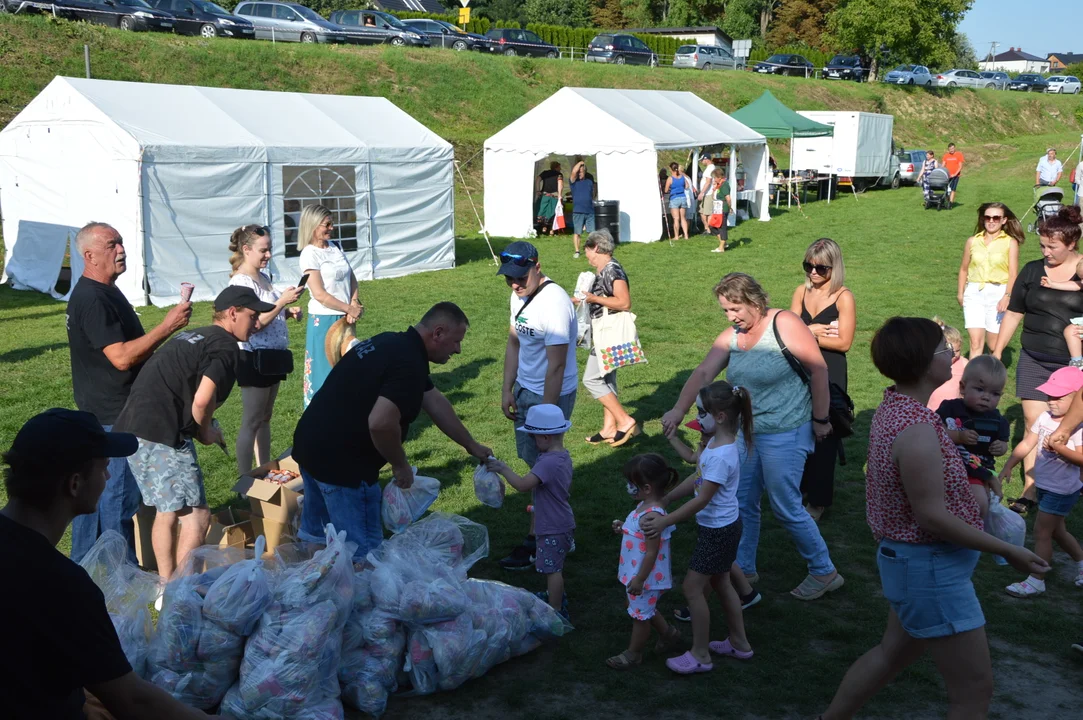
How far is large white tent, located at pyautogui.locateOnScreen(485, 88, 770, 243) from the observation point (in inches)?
797

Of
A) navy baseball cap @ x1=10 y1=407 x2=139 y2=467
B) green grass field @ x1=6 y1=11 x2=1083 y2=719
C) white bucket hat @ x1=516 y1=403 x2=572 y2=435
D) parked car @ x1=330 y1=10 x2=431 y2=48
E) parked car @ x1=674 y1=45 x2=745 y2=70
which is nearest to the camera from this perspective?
navy baseball cap @ x1=10 y1=407 x2=139 y2=467

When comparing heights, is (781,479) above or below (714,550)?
above

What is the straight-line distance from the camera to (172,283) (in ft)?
45.4

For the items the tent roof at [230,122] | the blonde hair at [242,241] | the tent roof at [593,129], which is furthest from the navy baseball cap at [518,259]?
the tent roof at [593,129]

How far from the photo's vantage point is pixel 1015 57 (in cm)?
12638

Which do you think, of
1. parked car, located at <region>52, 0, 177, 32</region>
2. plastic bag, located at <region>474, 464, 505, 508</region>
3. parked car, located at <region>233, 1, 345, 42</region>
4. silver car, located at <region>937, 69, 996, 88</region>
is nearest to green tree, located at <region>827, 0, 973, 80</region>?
silver car, located at <region>937, 69, 996, 88</region>

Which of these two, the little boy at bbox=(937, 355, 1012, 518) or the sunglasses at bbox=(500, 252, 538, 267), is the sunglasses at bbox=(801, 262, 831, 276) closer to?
the little boy at bbox=(937, 355, 1012, 518)

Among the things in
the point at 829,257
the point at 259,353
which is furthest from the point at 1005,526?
the point at 259,353

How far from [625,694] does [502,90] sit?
32970mm

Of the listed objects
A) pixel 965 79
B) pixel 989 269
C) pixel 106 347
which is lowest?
pixel 106 347

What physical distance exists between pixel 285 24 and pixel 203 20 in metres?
3.33

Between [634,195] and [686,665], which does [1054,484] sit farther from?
[634,195]

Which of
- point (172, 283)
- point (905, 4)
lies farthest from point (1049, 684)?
point (905, 4)

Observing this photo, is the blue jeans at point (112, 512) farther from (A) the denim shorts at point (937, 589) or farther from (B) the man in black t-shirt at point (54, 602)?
(A) the denim shorts at point (937, 589)
